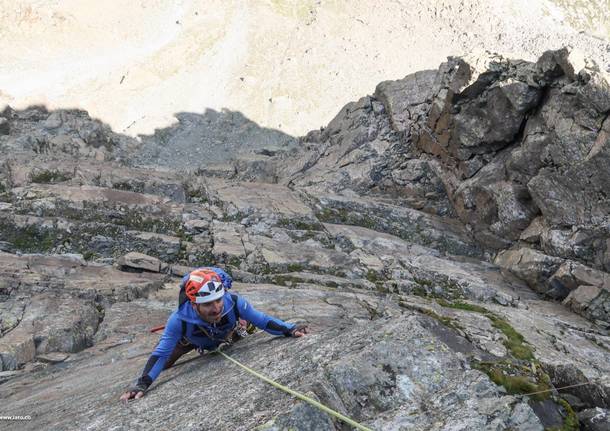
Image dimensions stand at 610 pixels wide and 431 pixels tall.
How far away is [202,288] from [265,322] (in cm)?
153

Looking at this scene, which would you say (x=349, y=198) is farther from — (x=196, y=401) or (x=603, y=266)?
(x=196, y=401)

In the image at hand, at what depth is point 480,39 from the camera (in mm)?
73812

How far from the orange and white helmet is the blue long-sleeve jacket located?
62 centimetres

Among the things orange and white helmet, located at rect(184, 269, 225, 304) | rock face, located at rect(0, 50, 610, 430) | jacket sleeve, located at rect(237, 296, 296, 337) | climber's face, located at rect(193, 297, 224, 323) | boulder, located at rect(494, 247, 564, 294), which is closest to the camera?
rock face, located at rect(0, 50, 610, 430)

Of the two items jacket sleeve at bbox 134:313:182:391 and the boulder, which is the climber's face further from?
the boulder

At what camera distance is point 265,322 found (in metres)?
8.65

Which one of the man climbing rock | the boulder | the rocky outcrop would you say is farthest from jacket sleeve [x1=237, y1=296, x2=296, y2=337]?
the boulder

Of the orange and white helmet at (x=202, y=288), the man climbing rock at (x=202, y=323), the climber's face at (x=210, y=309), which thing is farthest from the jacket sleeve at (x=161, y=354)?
the orange and white helmet at (x=202, y=288)

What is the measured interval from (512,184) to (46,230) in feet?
78.0

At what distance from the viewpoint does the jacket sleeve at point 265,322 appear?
8.54 metres

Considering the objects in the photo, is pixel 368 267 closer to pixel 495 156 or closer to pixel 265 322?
pixel 495 156

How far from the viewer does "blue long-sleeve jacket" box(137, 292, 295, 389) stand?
826cm

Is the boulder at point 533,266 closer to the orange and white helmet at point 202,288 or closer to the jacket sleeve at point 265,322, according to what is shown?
the jacket sleeve at point 265,322

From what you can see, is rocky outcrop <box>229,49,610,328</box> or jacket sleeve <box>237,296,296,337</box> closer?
jacket sleeve <box>237,296,296,337</box>
